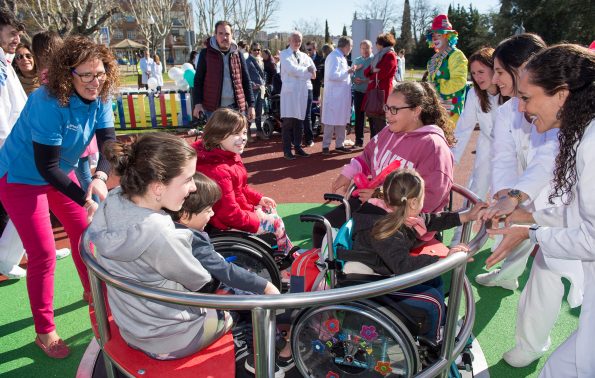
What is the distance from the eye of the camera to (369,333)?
7.72 feet

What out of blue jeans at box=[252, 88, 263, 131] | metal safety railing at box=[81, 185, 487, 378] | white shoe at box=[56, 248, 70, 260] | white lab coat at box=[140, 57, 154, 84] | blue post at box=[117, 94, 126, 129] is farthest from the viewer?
white lab coat at box=[140, 57, 154, 84]

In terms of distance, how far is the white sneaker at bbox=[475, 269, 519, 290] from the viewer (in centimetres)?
391

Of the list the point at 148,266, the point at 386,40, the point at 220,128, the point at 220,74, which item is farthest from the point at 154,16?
the point at 148,266

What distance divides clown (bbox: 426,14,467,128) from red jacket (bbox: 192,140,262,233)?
3364mm

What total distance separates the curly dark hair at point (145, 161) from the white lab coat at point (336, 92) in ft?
23.7

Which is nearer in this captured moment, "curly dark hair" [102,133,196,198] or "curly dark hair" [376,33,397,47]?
"curly dark hair" [102,133,196,198]

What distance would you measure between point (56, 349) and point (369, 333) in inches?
83.3

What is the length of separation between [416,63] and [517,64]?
45.6m

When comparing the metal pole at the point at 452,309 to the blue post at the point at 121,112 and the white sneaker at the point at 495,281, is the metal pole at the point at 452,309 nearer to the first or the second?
the white sneaker at the point at 495,281

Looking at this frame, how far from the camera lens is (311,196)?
6.53 m

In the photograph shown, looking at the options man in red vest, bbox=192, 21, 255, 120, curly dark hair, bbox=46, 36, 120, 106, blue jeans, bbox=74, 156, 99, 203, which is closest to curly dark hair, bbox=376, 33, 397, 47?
man in red vest, bbox=192, 21, 255, 120

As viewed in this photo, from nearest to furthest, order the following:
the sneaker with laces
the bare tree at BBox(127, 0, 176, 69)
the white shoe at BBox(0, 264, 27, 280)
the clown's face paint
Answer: the white shoe at BBox(0, 264, 27, 280) → the clown's face paint → the sneaker with laces → the bare tree at BBox(127, 0, 176, 69)

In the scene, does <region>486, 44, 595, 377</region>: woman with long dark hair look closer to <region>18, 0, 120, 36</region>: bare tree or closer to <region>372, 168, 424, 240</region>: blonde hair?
<region>372, 168, 424, 240</region>: blonde hair

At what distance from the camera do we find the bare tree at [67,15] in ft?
57.1
